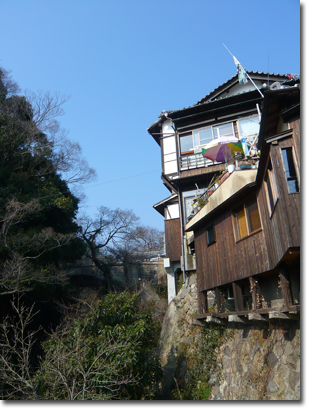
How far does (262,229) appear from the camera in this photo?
29.5 feet

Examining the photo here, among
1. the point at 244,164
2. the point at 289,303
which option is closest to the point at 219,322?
the point at 289,303

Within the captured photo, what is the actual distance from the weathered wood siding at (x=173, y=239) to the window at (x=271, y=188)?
9.91m

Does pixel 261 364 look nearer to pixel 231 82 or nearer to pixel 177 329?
pixel 177 329

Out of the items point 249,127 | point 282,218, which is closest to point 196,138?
point 249,127

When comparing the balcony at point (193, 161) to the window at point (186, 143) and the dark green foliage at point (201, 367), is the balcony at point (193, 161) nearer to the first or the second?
the window at point (186, 143)

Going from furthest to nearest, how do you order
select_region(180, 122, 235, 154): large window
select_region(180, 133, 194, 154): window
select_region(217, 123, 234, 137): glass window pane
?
select_region(180, 133, 194, 154): window < select_region(180, 122, 235, 154): large window < select_region(217, 123, 234, 137): glass window pane

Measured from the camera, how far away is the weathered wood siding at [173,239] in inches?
704

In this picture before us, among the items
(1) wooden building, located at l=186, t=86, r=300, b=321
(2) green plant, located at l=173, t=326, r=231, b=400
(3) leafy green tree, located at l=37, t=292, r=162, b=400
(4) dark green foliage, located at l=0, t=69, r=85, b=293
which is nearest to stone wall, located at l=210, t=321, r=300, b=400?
(2) green plant, located at l=173, t=326, r=231, b=400

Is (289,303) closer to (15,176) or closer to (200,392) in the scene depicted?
(200,392)

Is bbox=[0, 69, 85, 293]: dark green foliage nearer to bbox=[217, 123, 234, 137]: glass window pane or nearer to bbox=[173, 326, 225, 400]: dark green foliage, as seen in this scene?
bbox=[173, 326, 225, 400]: dark green foliage

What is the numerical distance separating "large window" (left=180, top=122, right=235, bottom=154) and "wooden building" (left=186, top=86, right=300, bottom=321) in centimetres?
612

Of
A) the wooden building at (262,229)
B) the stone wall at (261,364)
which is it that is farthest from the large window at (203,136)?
the stone wall at (261,364)

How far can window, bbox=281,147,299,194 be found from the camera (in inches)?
271

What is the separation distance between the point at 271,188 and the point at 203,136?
1081cm
